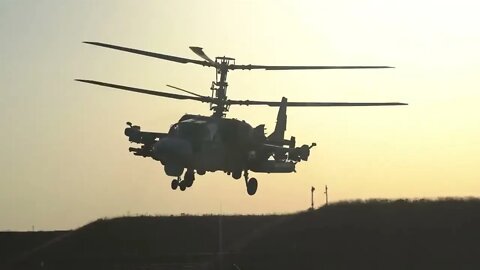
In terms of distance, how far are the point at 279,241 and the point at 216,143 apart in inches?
1094

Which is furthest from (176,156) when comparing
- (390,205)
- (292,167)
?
(390,205)

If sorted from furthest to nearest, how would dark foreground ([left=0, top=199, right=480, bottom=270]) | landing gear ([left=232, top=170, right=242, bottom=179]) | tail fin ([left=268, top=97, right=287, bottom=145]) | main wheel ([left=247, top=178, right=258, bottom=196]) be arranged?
dark foreground ([left=0, top=199, right=480, bottom=270])
tail fin ([left=268, top=97, right=287, bottom=145])
main wheel ([left=247, top=178, right=258, bottom=196])
landing gear ([left=232, top=170, right=242, bottom=179])

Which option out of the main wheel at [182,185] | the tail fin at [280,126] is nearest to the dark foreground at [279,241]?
the tail fin at [280,126]

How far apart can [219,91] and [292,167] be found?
776 cm

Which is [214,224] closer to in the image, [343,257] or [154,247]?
[154,247]

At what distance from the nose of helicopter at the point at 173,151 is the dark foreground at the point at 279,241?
39.0 feet

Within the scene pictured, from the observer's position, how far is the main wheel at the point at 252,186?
56188 mm

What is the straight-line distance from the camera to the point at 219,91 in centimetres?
5166

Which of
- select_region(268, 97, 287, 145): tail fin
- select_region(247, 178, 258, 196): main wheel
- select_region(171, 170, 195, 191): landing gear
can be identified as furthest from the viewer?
select_region(268, 97, 287, 145): tail fin

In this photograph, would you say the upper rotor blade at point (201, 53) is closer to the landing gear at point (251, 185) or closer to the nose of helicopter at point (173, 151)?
the nose of helicopter at point (173, 151)

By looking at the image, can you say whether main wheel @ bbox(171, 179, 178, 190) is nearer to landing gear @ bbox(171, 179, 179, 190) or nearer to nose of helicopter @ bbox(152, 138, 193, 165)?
landing gear @ bbox(171, 179, 179, 190)

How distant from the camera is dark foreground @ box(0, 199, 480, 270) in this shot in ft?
215

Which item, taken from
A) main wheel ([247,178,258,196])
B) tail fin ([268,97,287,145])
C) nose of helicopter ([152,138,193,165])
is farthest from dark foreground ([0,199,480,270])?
nose of helicopter ([152,138,193,165])

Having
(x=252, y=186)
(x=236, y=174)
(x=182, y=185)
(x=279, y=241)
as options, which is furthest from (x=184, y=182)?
(x=279, y=241)
